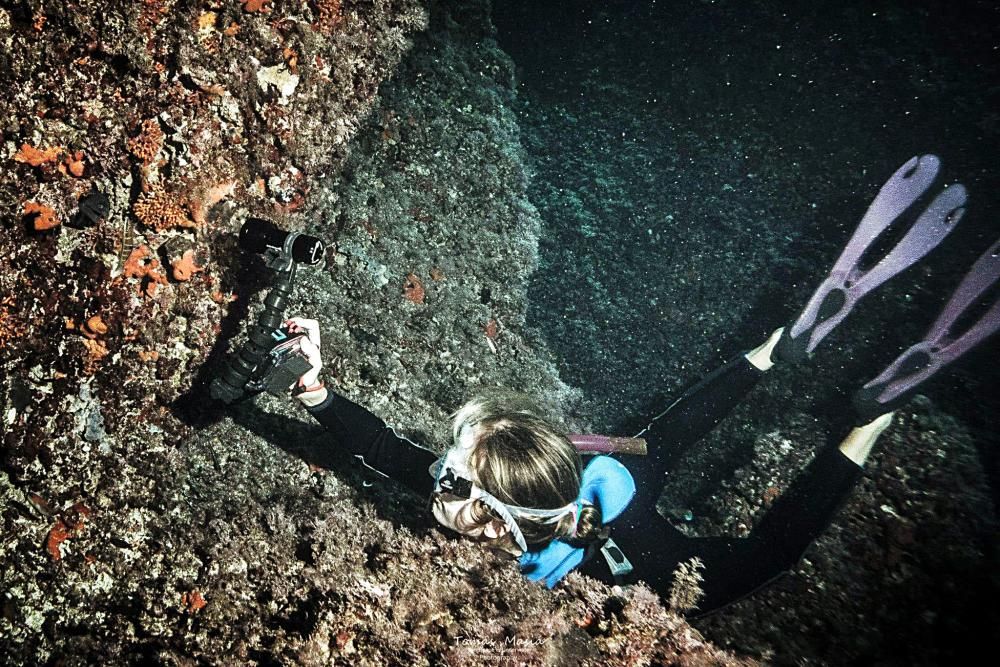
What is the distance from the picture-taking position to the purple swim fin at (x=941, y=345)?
278cm

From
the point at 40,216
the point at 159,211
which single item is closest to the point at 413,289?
the point at 159,211

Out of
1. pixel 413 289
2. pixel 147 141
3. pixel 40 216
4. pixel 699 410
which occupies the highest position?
pixel 699 410

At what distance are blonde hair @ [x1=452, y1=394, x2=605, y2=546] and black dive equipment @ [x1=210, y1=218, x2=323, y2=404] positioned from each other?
94 centimetres

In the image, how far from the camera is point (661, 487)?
3432mm

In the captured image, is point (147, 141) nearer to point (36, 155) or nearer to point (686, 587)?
point (36, 155)

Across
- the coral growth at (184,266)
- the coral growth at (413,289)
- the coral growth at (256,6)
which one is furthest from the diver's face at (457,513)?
the coral growth at (256,6)

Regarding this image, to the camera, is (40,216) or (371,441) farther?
(371,441)

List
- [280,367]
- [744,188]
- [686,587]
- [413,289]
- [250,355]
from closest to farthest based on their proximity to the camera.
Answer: [250,355]
[280,367]
[686,587]
[413,289]
[744,188]

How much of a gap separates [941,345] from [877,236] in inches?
34.4

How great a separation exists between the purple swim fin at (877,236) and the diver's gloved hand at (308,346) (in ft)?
11.0

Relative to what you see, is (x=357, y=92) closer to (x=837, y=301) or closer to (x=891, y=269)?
(x=837, y=301)

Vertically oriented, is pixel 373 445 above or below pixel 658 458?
below

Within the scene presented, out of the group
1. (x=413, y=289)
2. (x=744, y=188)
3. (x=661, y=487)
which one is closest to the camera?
(x=413, y=289)

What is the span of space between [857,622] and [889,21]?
4001mm
